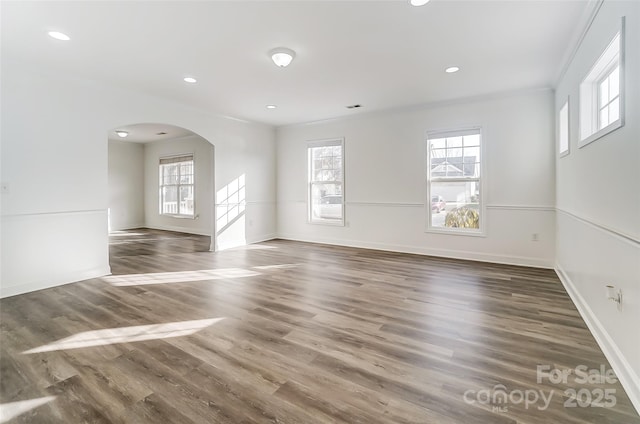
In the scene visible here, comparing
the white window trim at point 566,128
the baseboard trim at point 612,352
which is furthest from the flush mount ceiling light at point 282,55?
the baseboard trim at point 612,352

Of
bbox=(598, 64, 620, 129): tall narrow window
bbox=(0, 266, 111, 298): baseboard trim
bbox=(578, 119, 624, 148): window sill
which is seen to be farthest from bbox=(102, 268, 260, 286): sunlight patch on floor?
bbox=(598, 64, 620, 129): tall narrow window

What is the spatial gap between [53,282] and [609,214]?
553cm

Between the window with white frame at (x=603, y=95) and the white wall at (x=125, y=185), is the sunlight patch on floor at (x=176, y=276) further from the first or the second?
the white wall at (x=125, y=185)

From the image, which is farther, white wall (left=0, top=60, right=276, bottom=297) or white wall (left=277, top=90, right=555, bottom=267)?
white wall (left=277, top=90, right=555, bottom=267)

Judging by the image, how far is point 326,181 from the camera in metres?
6.45

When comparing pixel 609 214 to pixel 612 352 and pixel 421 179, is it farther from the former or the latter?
pixel 421 179

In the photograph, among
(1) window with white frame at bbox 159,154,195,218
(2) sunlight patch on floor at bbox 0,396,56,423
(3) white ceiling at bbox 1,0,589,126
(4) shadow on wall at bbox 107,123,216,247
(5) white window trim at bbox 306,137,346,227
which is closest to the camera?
(2) sunlight patch on floor at bbox 0,396,56,423

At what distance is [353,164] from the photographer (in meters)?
5.99

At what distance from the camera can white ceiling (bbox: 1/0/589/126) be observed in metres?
2.42

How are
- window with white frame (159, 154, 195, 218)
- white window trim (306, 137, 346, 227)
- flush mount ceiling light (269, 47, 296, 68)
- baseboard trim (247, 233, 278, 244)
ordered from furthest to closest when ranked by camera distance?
1. window with white frame (159, 154, 195, 218)
2. baseboard trim (247, 233, 278, 244)
3. white window trim (306, 137, 346, 227)
4. flush mount ceiling light (269, 47, 296, 68)

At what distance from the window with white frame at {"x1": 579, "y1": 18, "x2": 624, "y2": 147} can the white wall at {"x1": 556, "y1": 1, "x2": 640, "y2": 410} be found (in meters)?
0.06

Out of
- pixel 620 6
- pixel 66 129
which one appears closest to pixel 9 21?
pixel 66 129

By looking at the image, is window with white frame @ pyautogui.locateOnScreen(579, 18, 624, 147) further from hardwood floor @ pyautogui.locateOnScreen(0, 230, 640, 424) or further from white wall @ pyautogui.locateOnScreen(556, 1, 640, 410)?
hardwood floor @ pyautogui.locateOnScreen(0, 230, 640, 424)

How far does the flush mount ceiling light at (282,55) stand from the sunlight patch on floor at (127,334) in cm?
266
